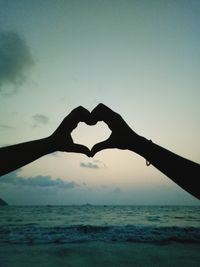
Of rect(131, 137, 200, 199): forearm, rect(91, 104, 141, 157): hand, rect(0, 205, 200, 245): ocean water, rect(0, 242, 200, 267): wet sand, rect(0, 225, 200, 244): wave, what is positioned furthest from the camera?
rect(0, 205, 200, 245): ocean water

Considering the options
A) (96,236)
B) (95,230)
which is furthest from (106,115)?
(95,230)

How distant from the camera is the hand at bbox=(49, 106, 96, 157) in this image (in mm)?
2230

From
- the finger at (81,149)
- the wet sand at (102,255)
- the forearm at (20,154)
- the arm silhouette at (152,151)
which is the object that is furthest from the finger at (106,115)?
the wet sand at (102,255)

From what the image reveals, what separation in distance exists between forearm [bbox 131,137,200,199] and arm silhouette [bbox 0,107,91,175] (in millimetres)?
733

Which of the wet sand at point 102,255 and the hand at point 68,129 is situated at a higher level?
the hand at point 68,129

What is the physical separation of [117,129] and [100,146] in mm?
390

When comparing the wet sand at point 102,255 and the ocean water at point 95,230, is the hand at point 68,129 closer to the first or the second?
the wet sand at point 102,255

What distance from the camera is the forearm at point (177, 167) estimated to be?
1.71 m

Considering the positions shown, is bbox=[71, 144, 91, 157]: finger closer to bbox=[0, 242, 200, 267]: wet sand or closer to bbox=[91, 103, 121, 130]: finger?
bbox=[91, 103, 121, 130]: finger

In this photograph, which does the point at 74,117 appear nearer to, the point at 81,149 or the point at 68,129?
the point at 68,129

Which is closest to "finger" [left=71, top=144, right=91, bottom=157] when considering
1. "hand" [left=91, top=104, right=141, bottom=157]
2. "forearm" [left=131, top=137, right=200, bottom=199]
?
"hand" [left=91, top=104, right=141, bottom=157]

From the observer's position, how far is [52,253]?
350 inches

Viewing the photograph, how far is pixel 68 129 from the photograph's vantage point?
7.54 ft

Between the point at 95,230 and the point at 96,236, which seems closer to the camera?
the point at 96,236
